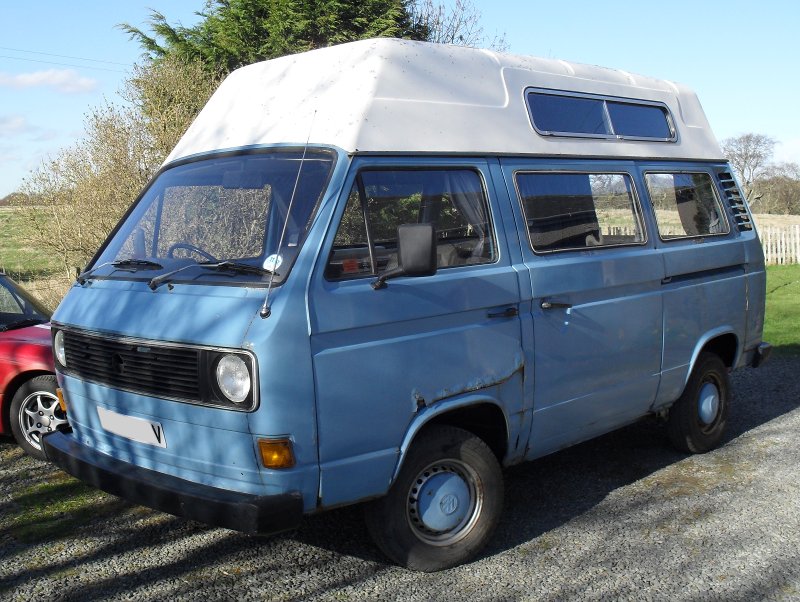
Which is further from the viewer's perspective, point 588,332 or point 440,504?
point 588,332

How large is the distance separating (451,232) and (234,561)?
219cm

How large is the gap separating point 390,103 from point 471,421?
1848 millimetres

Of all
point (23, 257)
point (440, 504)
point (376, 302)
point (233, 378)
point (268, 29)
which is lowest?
point (440, 504)

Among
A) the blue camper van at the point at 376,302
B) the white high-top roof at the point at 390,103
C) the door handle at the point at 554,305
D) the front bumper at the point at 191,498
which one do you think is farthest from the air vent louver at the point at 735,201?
the front bumper at the point at 191,498

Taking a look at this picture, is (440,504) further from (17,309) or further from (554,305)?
(17,309)

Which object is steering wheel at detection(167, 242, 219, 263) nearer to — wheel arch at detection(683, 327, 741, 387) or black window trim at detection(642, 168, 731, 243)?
black window trim at detection(642, 168, 731, 243)

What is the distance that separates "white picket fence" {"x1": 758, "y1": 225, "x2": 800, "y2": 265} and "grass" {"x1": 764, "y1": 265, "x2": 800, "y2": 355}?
1.95 m

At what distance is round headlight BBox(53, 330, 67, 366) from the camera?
4.70 meters

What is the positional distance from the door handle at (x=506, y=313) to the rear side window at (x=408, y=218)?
0.30m

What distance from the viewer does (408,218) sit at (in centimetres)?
454

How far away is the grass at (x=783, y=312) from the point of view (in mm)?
11700

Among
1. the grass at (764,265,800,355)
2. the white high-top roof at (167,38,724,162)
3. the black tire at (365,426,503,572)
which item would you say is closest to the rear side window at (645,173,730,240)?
the white high-top roof at (167,38,724,162)

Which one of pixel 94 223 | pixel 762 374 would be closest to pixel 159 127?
pixel 94 223

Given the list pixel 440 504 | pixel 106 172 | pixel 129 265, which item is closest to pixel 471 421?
pixel 440 504
